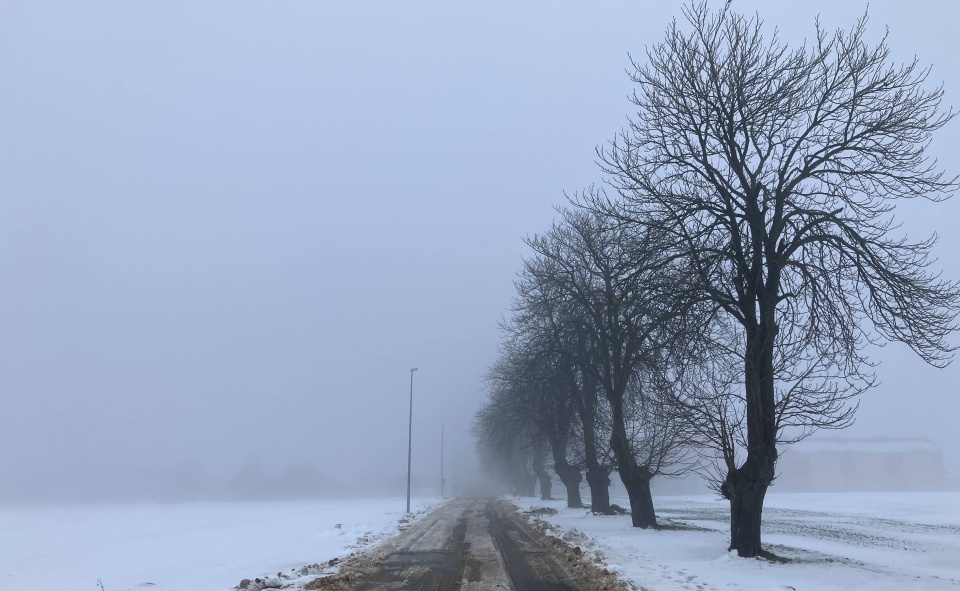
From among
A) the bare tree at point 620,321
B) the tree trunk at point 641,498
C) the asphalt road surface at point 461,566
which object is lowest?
the asphalt road surface at point 461,566

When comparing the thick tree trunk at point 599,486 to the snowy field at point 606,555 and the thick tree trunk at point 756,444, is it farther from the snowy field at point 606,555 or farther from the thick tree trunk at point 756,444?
the thick tree trunk at point 756,444

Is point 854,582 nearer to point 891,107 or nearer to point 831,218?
point 831,218

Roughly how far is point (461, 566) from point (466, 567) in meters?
0.27

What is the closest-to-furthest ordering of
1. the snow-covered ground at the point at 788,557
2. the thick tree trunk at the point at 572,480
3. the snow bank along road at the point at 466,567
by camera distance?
the snow-covered ground at the point at 788,557 < the snow bank along road at the point at 466,567 < the thick tree trunk at the point at 572,480

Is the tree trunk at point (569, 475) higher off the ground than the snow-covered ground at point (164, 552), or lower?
higher

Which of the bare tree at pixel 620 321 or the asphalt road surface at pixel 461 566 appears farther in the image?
the bare tree at pixel 620 321

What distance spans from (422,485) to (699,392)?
124558 millimetres

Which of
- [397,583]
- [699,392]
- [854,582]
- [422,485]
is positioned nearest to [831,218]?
[699,392]

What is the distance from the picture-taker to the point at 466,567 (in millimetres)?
16375

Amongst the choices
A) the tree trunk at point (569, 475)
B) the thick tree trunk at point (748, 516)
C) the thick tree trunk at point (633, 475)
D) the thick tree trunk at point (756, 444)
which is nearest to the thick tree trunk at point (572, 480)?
the tree trunk at point (569, 475)

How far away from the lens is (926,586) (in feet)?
37.8

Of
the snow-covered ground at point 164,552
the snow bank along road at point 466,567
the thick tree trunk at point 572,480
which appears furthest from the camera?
the thick tree trunk at point 572,480

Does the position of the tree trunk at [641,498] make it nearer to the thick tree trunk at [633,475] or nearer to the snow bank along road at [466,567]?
the thick tree trunk at [633,475]

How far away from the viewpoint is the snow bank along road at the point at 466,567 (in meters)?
13.4
